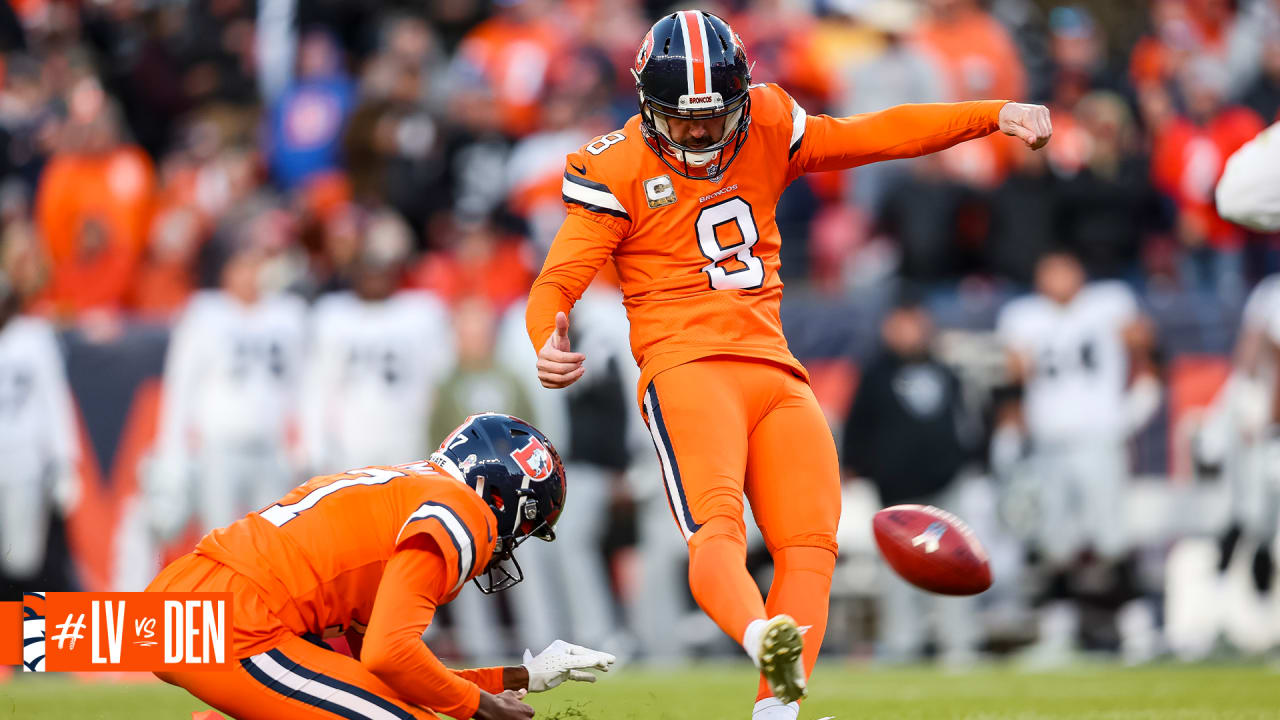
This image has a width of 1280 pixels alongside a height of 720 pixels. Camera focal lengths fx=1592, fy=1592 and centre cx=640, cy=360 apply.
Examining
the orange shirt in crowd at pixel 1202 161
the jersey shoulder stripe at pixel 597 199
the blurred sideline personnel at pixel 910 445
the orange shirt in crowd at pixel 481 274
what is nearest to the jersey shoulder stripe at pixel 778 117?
the jersey shoulder stripe at pixel 597 199

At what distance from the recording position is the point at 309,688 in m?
4.07

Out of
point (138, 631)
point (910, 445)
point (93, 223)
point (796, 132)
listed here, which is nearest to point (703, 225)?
point (796, 132)

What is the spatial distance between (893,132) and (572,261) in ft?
3.45

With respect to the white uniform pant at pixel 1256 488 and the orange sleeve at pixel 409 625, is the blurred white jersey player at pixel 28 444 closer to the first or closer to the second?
the orange sleeve at pixel 409 625

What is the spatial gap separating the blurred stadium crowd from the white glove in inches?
188

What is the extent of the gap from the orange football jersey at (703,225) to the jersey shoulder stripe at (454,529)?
778 millimetres

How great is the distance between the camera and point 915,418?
9047 millimetres

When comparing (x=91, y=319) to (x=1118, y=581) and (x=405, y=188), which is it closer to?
(x=405, y=188)

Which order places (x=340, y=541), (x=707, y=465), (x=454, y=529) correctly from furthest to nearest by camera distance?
(x=707, y=465), (x=340, y=541), (x=454, y=529)

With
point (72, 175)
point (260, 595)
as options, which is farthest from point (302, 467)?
point (260, 595)

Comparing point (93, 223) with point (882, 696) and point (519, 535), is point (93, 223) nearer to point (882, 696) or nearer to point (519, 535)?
point (882, 696)

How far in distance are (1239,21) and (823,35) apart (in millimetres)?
2949

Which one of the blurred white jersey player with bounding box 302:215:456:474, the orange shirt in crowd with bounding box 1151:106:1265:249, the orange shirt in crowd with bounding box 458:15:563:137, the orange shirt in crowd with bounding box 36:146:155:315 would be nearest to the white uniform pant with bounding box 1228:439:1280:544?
the orange shirt in crowd with bounding box 1151:106:1265:249

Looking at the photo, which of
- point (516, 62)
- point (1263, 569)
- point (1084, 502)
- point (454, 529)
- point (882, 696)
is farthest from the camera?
point (516, 62)
